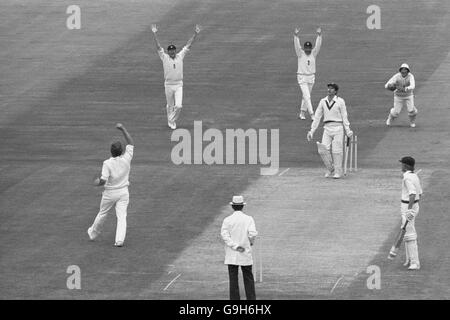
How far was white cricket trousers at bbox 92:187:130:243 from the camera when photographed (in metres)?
26.3

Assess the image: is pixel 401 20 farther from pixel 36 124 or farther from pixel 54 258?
pixel 54 258

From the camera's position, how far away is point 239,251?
22.8 m

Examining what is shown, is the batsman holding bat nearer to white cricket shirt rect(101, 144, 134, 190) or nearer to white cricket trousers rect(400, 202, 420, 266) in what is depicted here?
white cricket trousers rect(400, 202, 420, 266)

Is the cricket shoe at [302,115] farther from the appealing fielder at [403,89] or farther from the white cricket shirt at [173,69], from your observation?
the white cricket shirt at [173,69]

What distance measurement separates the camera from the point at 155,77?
4162 centimetres

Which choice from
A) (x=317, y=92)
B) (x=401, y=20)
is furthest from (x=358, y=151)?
(x=401, y=20)

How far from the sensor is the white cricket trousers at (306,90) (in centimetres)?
3609

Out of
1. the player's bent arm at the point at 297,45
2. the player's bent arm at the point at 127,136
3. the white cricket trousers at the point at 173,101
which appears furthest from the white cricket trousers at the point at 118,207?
the player's bent arm at the point at 297,45

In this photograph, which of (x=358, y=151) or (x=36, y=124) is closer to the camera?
(x=358, y=151)

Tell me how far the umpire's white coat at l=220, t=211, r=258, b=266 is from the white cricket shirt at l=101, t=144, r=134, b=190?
4.01m
